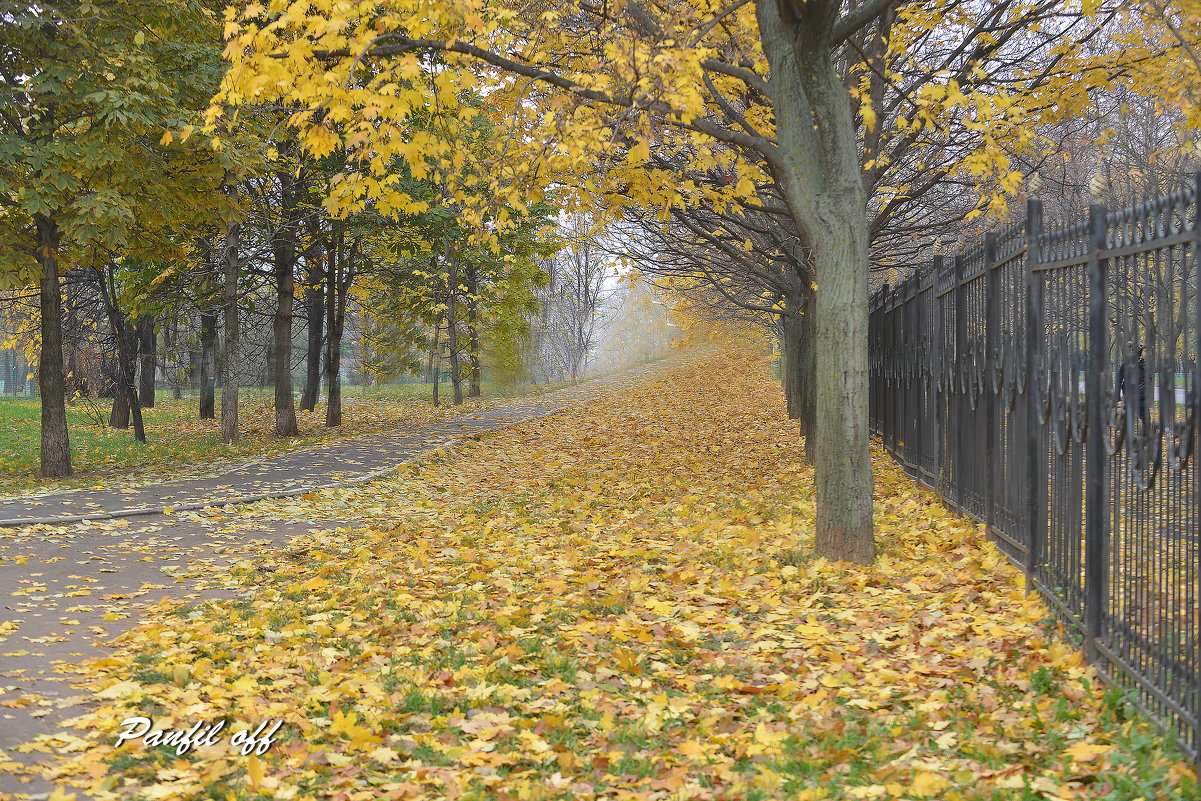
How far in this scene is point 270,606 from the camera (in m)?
6.29

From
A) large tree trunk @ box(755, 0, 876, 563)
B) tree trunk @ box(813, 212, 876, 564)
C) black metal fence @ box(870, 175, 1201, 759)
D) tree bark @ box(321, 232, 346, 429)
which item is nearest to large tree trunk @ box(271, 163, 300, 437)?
tree bark @ box(321, 232, 346, 429)

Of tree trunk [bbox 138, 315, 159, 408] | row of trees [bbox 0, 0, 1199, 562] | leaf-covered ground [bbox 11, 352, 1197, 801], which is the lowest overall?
leaf-covered ground [bbox 11, 352, 1197, 801]

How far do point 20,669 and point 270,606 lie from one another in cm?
169

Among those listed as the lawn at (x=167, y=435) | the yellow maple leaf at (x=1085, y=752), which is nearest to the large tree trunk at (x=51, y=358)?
the lawn at (x=167, y=435)

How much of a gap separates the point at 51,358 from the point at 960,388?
11693 mm

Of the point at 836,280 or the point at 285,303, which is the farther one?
the point at 285,303

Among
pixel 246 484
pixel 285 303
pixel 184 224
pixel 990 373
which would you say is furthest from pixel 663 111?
pixel 285 303

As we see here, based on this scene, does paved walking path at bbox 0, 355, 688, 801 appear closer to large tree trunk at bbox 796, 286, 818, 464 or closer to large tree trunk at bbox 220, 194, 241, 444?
large tree trunk at bbox 220, 194, 241, 444

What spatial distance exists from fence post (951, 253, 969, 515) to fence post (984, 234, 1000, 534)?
2.62 ft

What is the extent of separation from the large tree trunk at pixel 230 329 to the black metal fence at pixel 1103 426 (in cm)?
1317

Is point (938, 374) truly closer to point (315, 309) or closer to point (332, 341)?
point (332, 341)

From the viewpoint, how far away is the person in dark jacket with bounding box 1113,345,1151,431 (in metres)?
3.74

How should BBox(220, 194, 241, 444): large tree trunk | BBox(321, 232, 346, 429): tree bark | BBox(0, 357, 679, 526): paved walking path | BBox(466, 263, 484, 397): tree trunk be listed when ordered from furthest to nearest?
BBox(466, 263, 484, 397): tree trunk → BBox(321, 232, 346, 429): tree bark → BBox(220, 194, 241, 444): large tree trunk → BBox(0, 357, 679, 526): paved walking path

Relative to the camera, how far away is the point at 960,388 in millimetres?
7816
